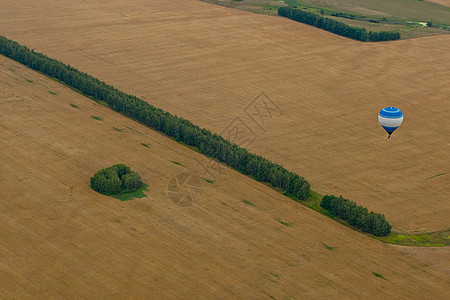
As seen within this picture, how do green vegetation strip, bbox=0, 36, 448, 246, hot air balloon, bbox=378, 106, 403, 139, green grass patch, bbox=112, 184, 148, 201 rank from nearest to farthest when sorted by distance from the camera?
green grass patch, bbox=112, 184, 148, 201, green vegetation strip, bbox=0, 36, 448, 246, hot air balloon, bbox=378, 106, 403, 139

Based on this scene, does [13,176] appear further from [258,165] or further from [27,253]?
[258,165]

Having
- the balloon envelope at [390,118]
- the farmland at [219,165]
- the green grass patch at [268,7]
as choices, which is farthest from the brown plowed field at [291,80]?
the green grass patch at [268,7]

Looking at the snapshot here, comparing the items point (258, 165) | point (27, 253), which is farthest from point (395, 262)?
point (27, 253)

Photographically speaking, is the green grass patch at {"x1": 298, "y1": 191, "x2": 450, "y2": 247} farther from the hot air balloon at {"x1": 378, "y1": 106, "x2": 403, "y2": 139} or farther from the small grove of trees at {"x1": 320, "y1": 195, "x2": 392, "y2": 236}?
the hot air balloon at {"x1": 378, "y1": 106, "x2": 403, "y2": 139}

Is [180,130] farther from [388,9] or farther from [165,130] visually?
[388,9]

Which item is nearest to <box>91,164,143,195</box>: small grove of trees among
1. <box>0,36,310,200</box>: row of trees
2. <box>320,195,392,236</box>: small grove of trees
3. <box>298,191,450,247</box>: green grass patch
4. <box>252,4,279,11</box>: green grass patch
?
<box>0,36,310,200</box>: row of trees
